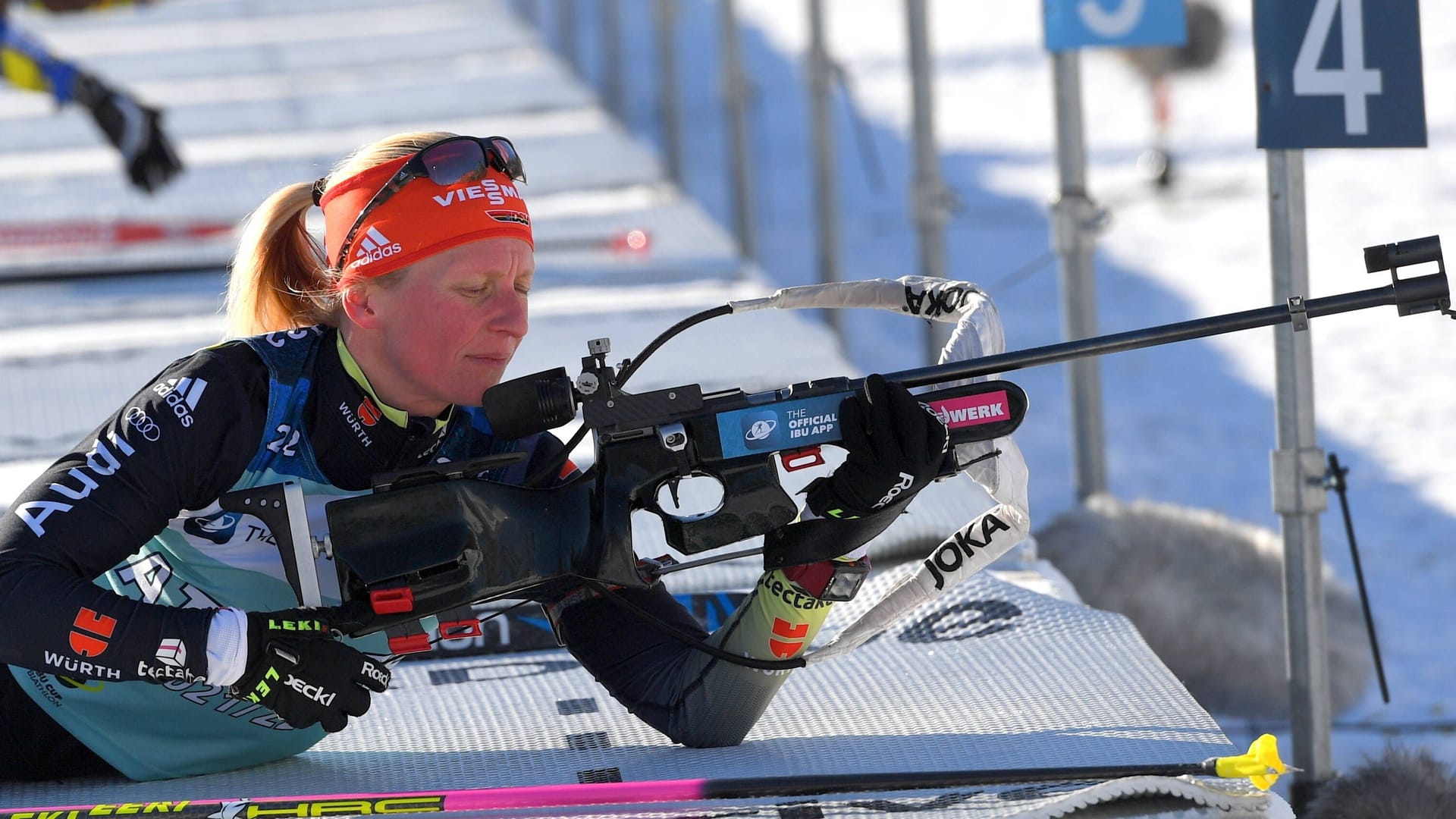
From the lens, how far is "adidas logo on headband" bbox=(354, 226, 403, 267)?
1.74 m

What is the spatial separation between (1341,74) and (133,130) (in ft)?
13.8

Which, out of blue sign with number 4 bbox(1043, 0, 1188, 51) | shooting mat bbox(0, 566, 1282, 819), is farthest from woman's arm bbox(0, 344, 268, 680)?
blue sign with number 4 bbox(1043, 0, 1188, 51)

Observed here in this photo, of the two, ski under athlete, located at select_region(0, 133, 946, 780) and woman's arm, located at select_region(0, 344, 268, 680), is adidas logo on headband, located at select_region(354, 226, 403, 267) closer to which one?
ski under athlete, located at select_region(0, 133, 946, 780)

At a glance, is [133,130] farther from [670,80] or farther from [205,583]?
[205,583]

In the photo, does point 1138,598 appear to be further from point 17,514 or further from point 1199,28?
point 1199,28

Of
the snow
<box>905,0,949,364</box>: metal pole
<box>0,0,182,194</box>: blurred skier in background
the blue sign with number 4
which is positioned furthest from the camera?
<box>0,0,182,194</box>: blurred skier in background

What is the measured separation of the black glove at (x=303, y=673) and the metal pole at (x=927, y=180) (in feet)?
9.60

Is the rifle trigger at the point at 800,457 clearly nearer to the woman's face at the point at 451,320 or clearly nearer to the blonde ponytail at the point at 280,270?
the woman's face at the point at 451,320

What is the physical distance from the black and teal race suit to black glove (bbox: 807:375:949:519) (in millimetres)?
176

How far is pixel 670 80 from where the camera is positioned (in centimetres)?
727

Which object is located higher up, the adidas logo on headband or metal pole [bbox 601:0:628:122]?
metal pole [bbox 601:0:628:122]

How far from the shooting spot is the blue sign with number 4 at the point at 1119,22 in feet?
10.5

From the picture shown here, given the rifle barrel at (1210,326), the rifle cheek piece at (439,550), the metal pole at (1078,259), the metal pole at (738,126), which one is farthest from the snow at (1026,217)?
the rifle cheek piece at (439,550)

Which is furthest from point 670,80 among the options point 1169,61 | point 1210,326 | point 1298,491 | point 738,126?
point 1210,326
